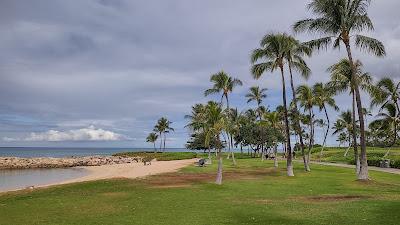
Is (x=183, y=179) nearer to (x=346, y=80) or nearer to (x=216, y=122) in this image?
(x=216, y=122)

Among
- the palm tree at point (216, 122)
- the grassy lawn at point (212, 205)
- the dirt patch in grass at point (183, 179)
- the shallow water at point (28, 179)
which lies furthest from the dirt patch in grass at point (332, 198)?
the shallow water at point (28, 179)

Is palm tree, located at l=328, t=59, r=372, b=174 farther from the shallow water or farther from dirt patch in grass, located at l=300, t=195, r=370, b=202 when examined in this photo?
the shallow water

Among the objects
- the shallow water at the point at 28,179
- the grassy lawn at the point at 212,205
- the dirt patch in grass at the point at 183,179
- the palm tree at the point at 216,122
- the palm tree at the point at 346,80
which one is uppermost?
the palm tree at the point at 346,80

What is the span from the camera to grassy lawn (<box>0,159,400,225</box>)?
59.4ft

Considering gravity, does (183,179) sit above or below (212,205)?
above

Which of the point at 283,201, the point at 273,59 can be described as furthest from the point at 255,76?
the point at 283,201

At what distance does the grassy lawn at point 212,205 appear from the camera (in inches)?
712

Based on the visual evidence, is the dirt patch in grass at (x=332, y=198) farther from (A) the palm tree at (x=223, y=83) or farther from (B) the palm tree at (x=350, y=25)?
(A) the palm tree at (x=223, y=83)

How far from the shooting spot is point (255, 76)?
45094 mm

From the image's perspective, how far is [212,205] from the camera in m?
22.3

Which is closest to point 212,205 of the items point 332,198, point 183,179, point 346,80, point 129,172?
point 332,198

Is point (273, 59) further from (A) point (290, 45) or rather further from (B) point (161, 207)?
(B) point (161, 207)

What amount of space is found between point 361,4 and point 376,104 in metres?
23.3

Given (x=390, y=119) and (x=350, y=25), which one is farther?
(x=390, y=119)
